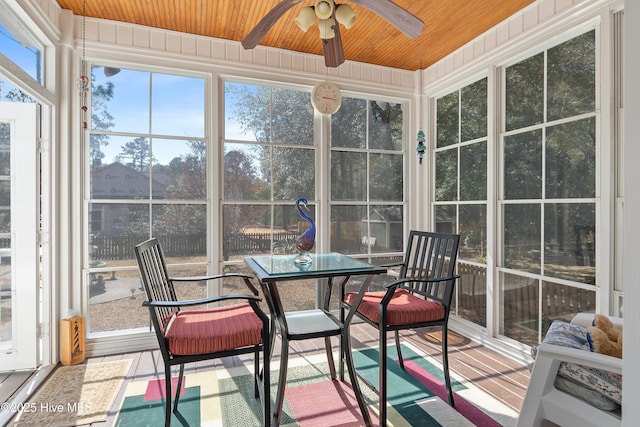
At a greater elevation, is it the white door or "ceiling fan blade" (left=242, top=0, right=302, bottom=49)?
"ceiling fan blade" (left=242, top=0, right=302, bottom=49)

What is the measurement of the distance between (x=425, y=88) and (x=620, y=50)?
6.09 ft

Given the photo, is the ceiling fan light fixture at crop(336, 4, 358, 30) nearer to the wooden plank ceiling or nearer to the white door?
the wooden plank ceiling

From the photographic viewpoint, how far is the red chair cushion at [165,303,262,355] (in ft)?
5.41

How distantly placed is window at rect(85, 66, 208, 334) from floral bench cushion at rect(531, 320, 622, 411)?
2672 mm

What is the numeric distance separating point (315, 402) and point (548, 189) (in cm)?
222

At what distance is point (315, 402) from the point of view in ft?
6.93

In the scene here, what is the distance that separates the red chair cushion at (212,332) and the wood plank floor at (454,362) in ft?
2.41

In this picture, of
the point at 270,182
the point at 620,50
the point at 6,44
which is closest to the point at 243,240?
→ the point at 270,182

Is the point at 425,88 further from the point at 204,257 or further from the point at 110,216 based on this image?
the point at 110,216

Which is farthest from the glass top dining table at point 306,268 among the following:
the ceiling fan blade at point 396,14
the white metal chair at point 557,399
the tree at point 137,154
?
the tree at point 137,154

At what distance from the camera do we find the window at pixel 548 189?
230 centimetres

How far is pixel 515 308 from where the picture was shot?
2830mm

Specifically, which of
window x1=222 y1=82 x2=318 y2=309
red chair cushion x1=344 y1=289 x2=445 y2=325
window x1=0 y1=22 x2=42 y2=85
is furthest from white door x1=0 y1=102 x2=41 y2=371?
red chair cushion x1=344 y1=289 x2=445 y2=325

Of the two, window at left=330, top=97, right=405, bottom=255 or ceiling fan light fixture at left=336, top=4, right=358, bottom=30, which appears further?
window at left=330, top=97, right=405, bottom=255
